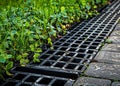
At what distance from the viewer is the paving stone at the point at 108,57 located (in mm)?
3216

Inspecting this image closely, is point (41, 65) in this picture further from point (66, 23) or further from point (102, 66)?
point (66, 23)

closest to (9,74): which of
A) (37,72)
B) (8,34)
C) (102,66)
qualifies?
(37,72)

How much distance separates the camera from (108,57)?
3.32 metres

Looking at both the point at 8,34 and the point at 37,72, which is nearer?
the point at 37,72

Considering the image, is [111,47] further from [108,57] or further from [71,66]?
[71,66]

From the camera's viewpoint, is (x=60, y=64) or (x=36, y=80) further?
(x=60, y=64)

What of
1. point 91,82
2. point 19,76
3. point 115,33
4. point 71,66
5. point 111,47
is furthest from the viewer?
point 115,33

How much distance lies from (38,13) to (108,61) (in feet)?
4.67

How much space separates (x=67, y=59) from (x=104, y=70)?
58 centimetres

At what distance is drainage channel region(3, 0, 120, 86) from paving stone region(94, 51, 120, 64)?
86 millimetres

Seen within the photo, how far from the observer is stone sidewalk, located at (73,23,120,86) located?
264cm

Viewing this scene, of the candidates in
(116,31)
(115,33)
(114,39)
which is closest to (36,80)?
(114,39)

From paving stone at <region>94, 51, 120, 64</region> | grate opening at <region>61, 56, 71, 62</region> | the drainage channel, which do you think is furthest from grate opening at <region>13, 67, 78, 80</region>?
paving stone at <region>94, 51, 120, 64</region>

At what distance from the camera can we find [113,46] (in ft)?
12.3
